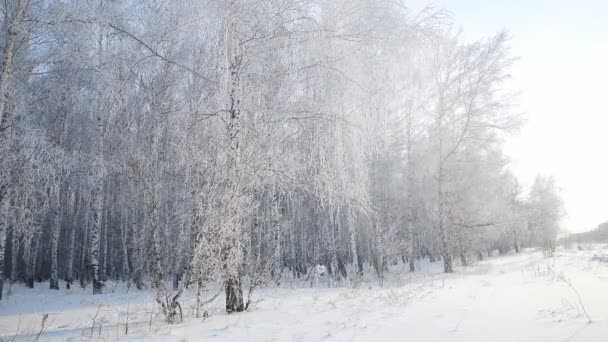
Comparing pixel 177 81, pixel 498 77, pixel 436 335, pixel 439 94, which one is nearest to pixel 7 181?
pixel 177 81

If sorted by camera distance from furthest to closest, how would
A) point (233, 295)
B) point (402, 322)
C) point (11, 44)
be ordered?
point (11, 44)
point (233, 295)
point (402, 322)

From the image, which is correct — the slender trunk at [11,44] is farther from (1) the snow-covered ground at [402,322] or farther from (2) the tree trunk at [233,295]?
(2) the tree trunk at [233,295]

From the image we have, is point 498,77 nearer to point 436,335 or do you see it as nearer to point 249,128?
point 249,128

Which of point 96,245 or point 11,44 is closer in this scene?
point 11,44

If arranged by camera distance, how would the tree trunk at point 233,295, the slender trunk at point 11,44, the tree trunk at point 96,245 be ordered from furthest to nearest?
the tree trunk at point 96,245, the slender trunk at point 11,44, the tree trunk at point 233,295

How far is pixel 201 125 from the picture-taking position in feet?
19.3

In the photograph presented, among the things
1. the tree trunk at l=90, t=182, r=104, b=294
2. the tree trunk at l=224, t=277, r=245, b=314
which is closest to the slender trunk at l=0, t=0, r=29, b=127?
the tree trunk at l=224, t=277, r=245, b=314

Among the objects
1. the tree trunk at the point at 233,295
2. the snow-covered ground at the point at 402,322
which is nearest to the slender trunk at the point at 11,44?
the snow-covered ground at the point at 402,322

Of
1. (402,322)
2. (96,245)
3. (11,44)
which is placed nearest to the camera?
(402,322)

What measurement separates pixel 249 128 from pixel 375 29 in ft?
9.38

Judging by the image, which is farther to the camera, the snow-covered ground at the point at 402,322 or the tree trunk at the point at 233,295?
the tree trunk at the point at 233,295

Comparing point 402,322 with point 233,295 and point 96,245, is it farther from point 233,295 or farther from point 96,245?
point 96,245

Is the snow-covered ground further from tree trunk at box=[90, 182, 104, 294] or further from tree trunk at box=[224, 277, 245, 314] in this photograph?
tree trunk at box=[90, 182, 104, 294]

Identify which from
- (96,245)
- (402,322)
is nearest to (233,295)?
(402,322)
